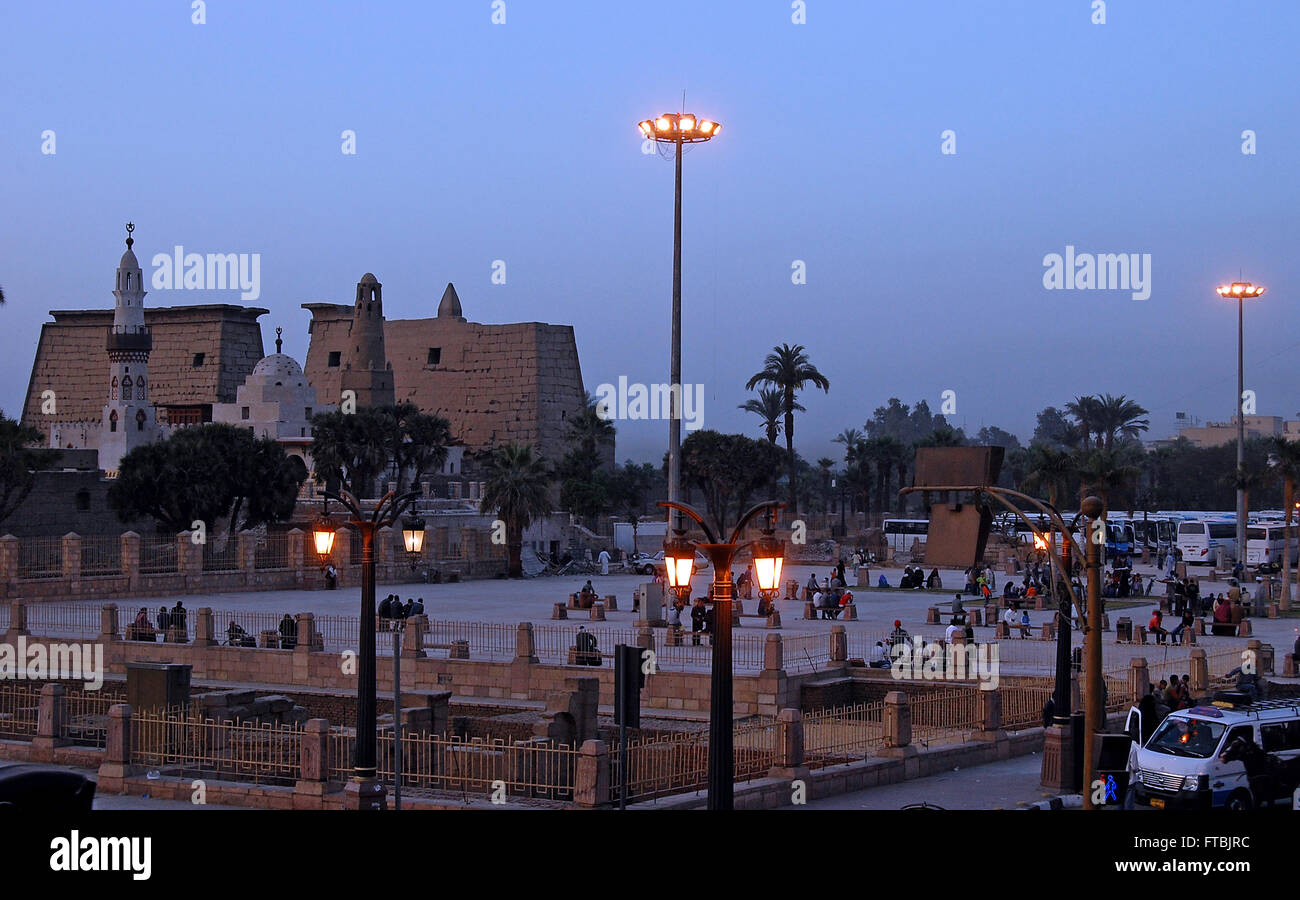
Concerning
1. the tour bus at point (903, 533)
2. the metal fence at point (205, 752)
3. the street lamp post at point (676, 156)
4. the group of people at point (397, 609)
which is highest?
the street lamp post at point (676, 156)

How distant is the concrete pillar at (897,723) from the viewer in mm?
17406

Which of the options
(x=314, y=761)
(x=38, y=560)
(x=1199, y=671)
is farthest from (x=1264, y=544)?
(x=314, y=761)

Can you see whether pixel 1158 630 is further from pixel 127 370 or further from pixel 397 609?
pixel 127 370

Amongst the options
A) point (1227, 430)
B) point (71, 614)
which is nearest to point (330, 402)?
point (71, 614)

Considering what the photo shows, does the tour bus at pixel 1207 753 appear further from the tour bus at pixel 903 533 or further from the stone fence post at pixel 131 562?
the tour bus at pixel 903 533

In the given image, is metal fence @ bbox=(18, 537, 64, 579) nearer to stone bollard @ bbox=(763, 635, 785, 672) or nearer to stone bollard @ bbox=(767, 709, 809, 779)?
stone bollard @ bbox=(763, 635, 785, 672)

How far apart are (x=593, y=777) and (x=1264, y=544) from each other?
46872mm

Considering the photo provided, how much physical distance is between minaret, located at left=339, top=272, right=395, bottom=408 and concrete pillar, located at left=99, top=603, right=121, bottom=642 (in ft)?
173

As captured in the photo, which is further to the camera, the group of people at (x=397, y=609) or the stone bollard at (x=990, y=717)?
the group of people at (x=397, y=609)

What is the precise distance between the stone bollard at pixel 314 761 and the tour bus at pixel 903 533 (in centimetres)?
5087

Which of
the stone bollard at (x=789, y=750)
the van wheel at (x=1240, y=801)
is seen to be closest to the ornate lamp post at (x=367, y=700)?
the stone bollard at (x=789, y=750)
